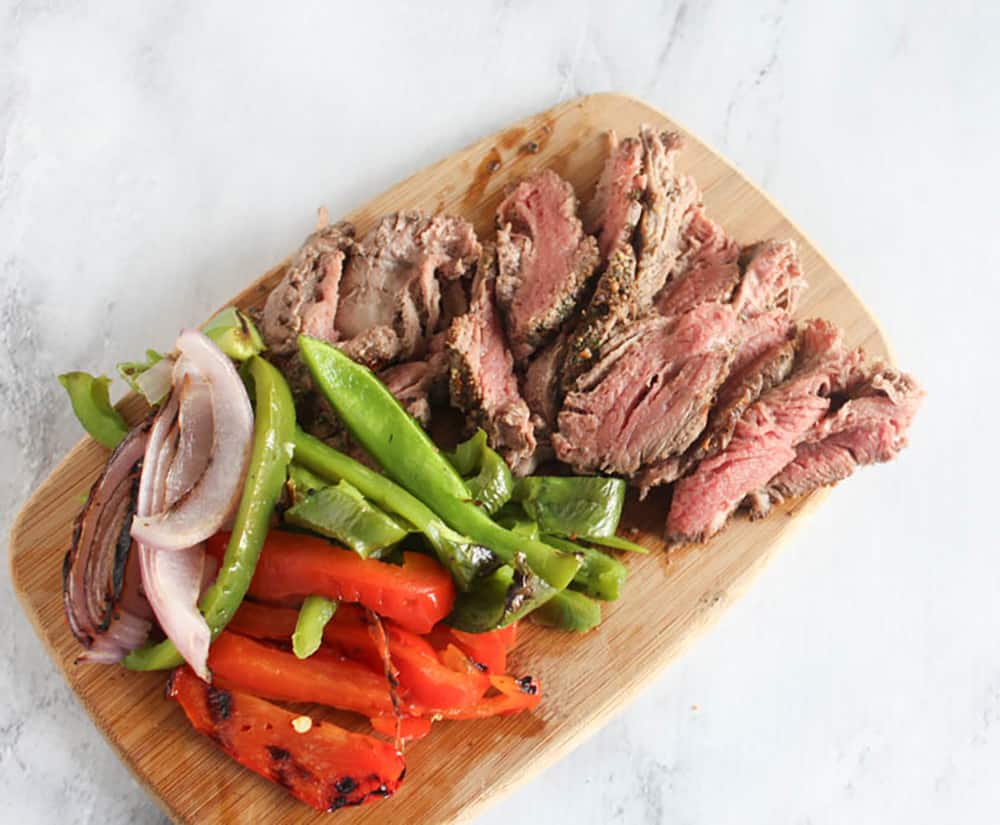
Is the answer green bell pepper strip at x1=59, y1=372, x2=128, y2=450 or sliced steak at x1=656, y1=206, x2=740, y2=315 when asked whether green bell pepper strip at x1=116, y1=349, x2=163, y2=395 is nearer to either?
green bell pepper strip at x1=59, y1=372, x2=128, y2=450

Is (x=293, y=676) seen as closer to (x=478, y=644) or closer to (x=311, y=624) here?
(x=311, y=624)

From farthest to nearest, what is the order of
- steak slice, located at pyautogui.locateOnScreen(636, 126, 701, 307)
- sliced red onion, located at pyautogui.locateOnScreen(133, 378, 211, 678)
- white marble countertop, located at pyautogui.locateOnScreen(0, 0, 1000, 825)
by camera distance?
white marble countertop, located at pyautogui.locateOnScreen(0, 0, 1000, 825)
steak slice, located at pyautogui.locateOnScreen(636, 126, 701, 307)
sliced red onion, located at pyautogui.locateOnScreen(133, 378, 211, 678)

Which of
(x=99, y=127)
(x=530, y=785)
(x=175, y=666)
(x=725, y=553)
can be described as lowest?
(x=530, y=785)

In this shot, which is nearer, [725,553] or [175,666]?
[175,666]

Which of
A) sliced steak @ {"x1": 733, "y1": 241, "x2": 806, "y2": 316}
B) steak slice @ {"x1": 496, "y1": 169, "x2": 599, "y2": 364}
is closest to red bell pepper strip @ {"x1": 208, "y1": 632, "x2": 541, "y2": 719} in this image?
steak slice @ {"x1": 496, "y1": 169, "x2": 599, "y2": 364}

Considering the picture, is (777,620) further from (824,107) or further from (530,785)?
(824,107)

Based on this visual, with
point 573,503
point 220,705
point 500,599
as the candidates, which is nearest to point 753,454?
point 573,503

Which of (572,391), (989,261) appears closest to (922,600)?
(989,261)
